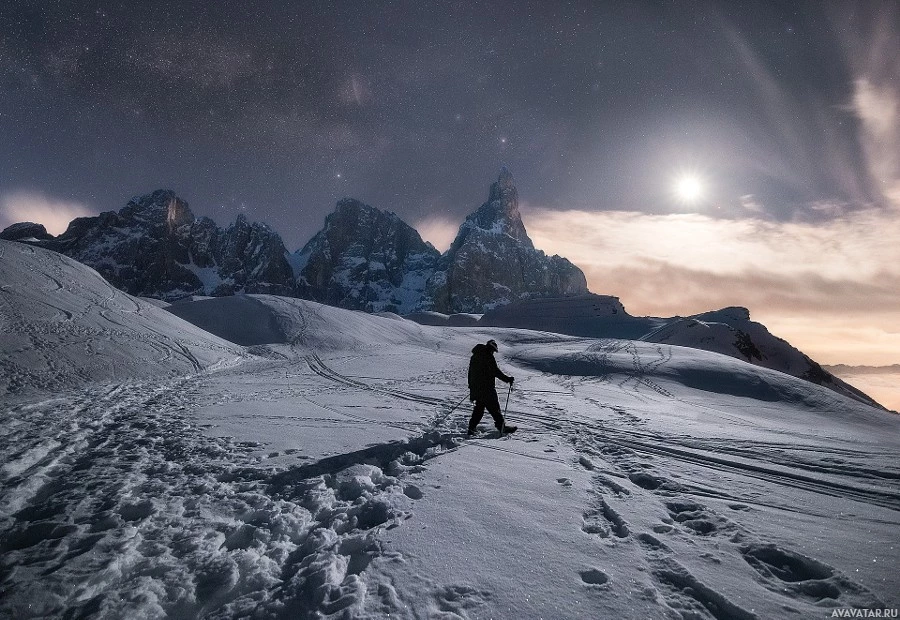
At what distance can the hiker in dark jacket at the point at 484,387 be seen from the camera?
24.6 ft

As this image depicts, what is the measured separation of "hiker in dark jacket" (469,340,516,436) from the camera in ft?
24.6

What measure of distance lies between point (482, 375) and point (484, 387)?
0.25 metres

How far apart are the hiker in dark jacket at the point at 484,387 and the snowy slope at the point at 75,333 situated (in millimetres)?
10985

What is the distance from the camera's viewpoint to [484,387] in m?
7.69

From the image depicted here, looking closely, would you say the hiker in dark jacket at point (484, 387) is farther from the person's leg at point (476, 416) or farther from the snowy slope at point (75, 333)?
the snowy slope at point (75, 333)

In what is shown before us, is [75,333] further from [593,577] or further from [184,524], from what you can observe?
[593,577]

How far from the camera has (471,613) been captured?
2521 mm

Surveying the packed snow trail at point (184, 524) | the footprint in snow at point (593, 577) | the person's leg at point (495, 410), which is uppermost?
the person's leg at point (495, 410)

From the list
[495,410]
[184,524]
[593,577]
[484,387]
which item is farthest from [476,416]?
[184,524]

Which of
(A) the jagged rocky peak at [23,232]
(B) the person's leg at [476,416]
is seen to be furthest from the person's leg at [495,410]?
(A) the jagged rocky peak at [23,232]

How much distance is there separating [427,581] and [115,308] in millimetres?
21746

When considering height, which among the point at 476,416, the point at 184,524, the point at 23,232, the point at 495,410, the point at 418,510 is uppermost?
the point at 23,232

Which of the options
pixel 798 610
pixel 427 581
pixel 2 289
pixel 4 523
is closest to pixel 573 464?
pixel 798 610

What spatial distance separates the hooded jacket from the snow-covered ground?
85 centimetres
